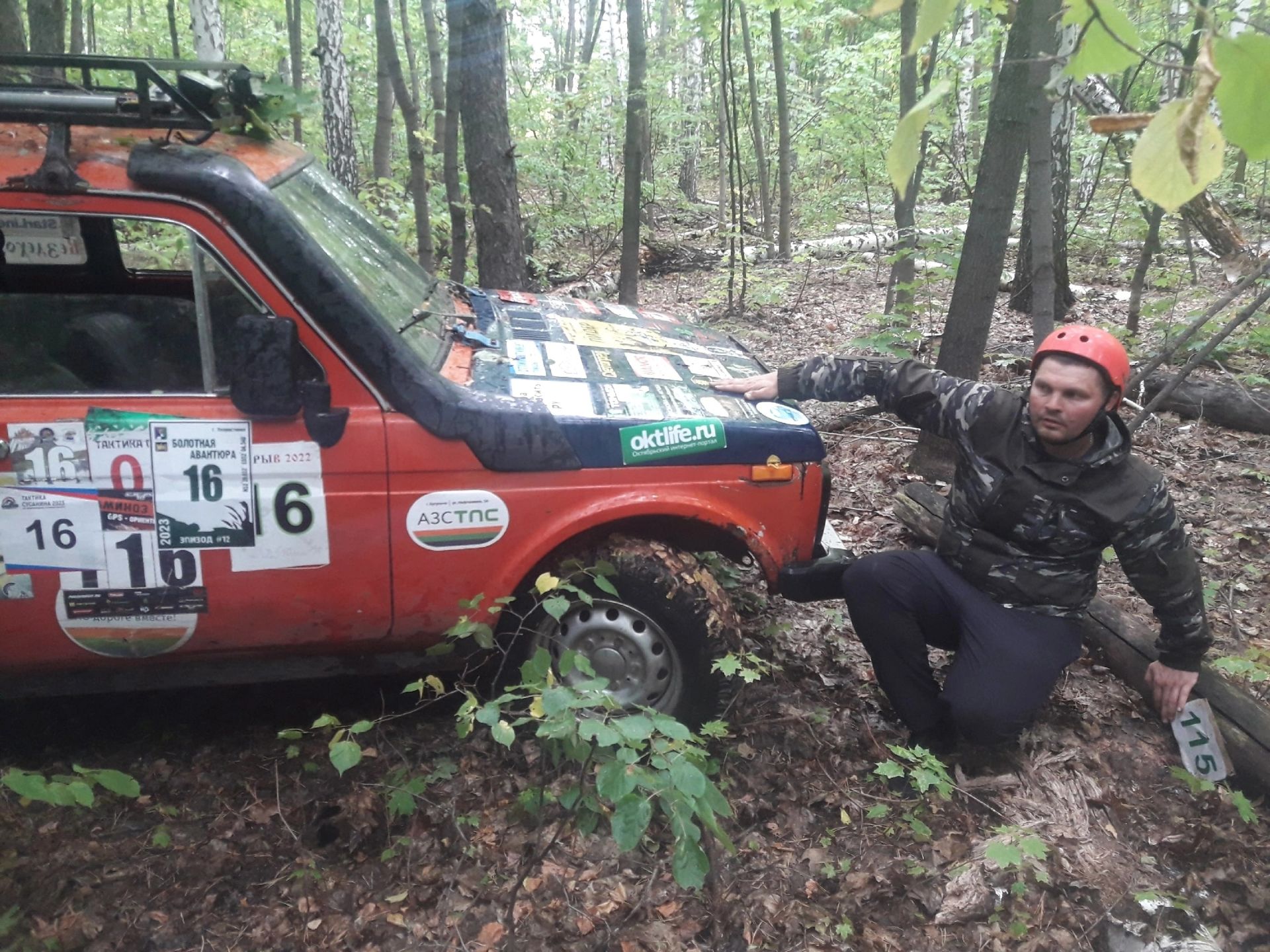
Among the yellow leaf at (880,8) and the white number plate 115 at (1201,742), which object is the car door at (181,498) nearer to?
the yellow leaf at (880,8)

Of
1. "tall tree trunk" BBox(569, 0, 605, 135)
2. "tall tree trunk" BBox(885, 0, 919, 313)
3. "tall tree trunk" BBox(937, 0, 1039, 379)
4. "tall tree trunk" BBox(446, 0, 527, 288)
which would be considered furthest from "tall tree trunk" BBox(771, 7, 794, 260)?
"tall tree trunk" BBox(937, 0, 1039, 379)

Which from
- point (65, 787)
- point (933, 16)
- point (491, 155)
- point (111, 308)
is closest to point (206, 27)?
point (491, 155)

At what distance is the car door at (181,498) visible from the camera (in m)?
2.43

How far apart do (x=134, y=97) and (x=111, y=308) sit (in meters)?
0.77

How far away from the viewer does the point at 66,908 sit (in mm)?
2381

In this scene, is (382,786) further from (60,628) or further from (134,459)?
(134,459)

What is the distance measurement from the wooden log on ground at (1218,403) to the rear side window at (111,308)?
603cm

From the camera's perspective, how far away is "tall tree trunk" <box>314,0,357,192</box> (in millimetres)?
10711

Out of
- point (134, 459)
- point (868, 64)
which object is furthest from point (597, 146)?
point (134, 459)

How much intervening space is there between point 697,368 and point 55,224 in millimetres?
2294

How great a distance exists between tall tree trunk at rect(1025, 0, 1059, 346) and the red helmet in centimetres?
185

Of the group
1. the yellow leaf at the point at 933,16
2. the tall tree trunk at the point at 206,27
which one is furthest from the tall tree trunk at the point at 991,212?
the tall tree trunk at the point at 206,27

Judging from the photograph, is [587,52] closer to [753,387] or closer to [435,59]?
[435,59]

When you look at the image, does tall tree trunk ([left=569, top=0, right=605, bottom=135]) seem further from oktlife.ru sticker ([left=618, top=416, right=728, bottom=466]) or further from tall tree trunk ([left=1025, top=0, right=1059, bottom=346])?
oktlife.ru sticker ([left=618, top=416, right=728, bottom=466])
